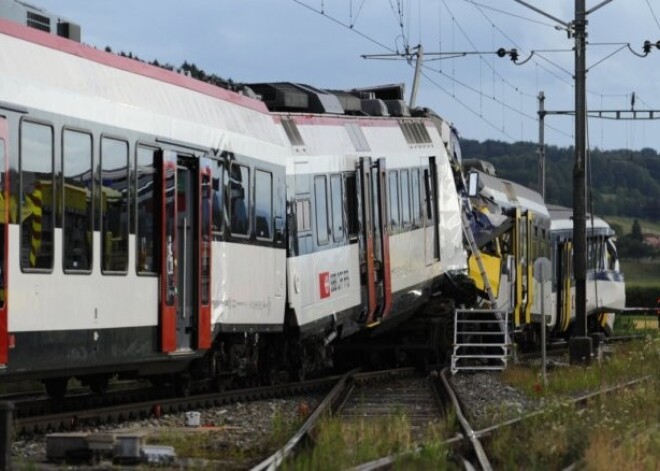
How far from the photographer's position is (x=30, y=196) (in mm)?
13398

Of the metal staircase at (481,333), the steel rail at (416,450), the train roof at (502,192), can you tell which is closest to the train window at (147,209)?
the steel rail at (416,450)

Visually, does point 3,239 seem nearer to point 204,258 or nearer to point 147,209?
point 147,209

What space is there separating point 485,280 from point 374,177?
5987mm

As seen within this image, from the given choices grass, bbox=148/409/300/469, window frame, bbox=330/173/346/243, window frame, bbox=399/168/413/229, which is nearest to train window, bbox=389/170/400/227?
window frame, bbox=399/168/413/229

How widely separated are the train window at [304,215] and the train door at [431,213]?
17.4ft

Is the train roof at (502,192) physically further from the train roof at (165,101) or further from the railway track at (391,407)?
the train roof at (165,101)

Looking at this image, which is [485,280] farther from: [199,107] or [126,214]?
[126,214]

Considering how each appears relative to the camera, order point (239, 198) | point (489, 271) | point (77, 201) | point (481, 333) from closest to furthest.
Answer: point (77, 201) < point (239, 198) < point (481, 333) < point (489, 271)

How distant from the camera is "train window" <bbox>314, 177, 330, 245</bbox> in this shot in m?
21.0

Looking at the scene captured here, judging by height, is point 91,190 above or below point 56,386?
above

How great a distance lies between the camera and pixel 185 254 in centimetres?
1694

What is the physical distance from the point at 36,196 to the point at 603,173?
170550 mm

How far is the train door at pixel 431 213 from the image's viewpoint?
2575 centimetres

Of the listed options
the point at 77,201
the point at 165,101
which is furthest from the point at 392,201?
the point at 77,201
